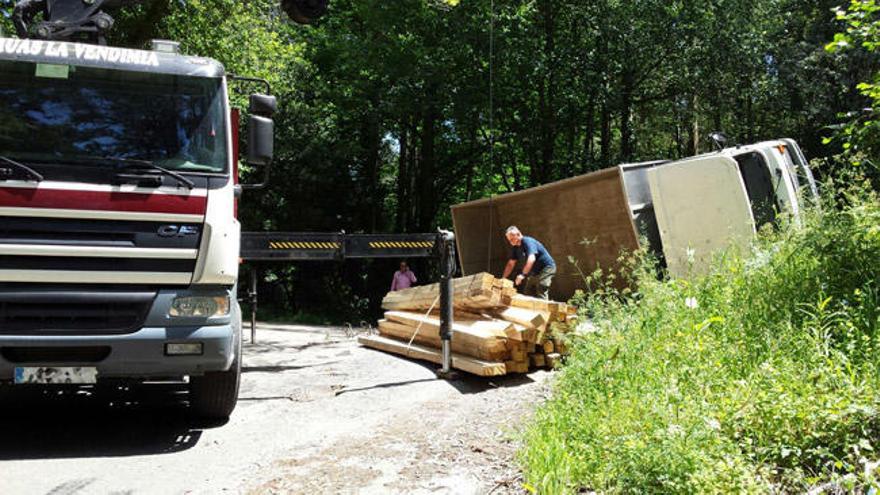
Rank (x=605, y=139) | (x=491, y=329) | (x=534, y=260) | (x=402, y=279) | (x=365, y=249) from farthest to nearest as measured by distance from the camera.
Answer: (x=605, y=139)
(x=402, y=279)
(x=534, y=260)
(x=365, y=249)
(x=491, y=329)

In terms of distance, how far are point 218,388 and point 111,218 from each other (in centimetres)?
168

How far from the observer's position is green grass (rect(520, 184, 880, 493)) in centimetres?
351

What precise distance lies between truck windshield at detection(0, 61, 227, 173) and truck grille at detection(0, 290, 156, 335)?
0.94 metres

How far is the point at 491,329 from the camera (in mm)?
7316

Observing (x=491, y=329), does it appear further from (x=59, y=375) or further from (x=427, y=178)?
(x=427, y=178)

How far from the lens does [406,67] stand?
68.4 feet

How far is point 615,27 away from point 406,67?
6240 mm

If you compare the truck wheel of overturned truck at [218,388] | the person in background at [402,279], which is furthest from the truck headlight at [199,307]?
the person in background at [402,279]

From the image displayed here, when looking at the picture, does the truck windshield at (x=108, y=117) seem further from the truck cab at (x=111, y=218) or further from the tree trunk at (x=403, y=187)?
the tree trunk at (x=403, y=187)

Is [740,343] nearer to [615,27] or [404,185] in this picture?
[615,27]

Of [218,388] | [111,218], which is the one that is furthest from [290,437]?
[111,218]

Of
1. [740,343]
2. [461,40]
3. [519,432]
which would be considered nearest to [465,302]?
[519,432]

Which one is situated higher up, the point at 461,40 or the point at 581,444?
the point at 461,40

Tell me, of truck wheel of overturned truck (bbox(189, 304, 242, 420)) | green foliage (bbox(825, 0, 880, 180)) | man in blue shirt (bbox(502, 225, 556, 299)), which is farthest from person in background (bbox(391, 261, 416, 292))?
green foliage (bbox(825, 0, 880, 180))
